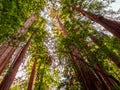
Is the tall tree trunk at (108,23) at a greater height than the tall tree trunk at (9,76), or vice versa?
the tall tree trunk at (108,23)

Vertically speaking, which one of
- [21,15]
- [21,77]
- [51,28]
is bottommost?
[21,77]

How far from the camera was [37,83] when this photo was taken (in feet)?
35.5

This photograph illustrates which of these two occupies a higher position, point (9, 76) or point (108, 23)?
point (108, 23)

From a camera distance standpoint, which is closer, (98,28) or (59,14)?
(98,28)

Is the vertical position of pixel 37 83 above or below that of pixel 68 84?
below

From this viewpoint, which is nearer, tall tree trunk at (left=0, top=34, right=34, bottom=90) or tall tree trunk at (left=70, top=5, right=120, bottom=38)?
tall tree trunk at (left=0, top=34, right=34, bottom=90)

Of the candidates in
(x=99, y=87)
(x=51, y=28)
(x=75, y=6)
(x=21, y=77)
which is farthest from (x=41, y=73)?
(x=99, y=87)

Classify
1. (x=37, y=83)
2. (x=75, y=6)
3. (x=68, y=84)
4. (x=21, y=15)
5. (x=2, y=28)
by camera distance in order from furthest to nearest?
(x=75, y=6) → (x=37, y=83) → (x=68, y=84) → (x=21, y=15) → (x=2, y=28)

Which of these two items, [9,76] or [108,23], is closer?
[9,76]

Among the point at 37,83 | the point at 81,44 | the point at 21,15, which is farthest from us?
the point at 37,83

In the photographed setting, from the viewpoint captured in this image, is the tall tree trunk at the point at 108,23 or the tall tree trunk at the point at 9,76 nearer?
the tall tree trunk at the point at 9,76

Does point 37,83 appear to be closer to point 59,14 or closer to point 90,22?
point 90,22

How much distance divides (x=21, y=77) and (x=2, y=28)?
694cm

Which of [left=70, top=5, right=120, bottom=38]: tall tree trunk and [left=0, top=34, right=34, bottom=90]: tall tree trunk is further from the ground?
[left=70, top=5, right=120, bottom=38]: tall tree trunk
